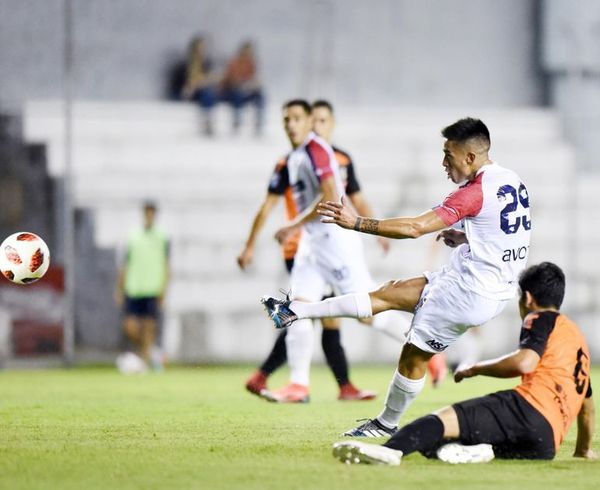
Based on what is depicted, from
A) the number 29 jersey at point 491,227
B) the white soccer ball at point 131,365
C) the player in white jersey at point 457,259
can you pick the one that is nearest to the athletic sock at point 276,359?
the player in white jersey at point 457,259

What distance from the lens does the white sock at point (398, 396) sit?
24.1 ft

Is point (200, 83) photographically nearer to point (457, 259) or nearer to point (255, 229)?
point (255, 229)

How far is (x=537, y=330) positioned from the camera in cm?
629

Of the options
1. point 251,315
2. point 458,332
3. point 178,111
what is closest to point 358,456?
point 458,332

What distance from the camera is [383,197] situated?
57.7ft

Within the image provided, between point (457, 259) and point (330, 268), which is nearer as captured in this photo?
point (457, 259)

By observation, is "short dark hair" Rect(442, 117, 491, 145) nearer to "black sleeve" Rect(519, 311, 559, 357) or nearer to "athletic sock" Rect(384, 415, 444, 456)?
"black sleeve" Rect(519, 311, 559, 357)

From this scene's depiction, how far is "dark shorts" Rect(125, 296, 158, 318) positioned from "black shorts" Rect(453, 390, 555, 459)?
10.1 meters

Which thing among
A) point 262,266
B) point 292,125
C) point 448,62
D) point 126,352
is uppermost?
point 448,62

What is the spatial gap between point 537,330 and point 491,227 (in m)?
0.84

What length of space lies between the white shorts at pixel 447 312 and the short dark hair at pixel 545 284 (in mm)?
658

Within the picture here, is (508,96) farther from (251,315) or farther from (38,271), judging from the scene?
(38,271)

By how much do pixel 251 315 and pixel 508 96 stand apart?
7.20 metres

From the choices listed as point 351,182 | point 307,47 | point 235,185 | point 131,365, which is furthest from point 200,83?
point 351,182
